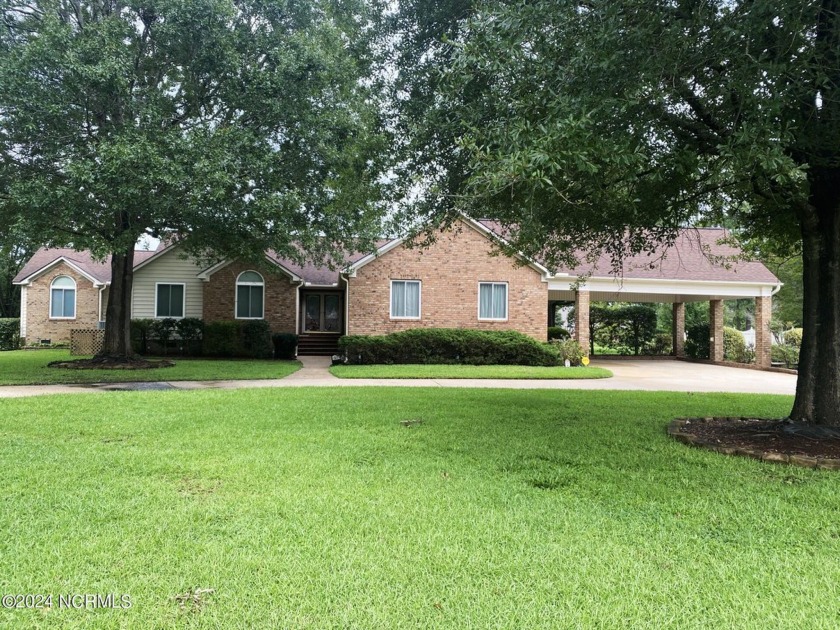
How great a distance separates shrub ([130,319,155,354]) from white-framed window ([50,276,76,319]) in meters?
7.83

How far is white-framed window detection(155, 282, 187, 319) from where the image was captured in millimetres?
21469

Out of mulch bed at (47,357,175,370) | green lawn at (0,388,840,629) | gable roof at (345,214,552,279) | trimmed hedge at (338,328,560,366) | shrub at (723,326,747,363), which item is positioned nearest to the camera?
green lawn at (0,388,840,629)

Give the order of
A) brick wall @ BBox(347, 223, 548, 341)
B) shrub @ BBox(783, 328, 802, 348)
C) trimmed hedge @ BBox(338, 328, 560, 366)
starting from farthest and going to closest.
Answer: shrub @ BBox(783, 328, 802, 348)
brick wall @ BBox(347, 223, 548, 341)
trimmed hedge @ BBox(338, 328, 560, 366)

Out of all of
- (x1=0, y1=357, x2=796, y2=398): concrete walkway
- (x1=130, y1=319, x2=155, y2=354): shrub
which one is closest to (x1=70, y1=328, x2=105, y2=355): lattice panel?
(x1=130, y1=319, x2=155, y2=354): shrub

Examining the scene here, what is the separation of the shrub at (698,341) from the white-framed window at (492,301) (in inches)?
379

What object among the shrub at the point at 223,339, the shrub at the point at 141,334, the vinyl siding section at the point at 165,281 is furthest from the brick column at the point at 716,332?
the shrub at the point at 141,334

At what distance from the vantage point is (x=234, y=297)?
20891mm

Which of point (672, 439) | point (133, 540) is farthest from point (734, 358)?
point (133, 540)

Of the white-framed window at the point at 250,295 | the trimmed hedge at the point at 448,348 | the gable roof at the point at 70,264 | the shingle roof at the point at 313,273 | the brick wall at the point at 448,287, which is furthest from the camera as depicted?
the gable roof at the point at 70,264

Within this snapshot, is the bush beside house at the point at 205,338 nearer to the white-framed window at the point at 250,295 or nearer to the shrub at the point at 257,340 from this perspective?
the shrub at the point at 257,340

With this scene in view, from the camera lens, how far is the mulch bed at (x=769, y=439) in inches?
215

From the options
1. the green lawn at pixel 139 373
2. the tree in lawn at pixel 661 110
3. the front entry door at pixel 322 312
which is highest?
the tree in lawn at pixel 661 110

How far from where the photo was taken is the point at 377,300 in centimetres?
1923

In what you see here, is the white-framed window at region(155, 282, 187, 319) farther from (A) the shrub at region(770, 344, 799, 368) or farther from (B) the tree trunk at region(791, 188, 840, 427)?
(A) the shrub at region(770, 344, 799, 368)
